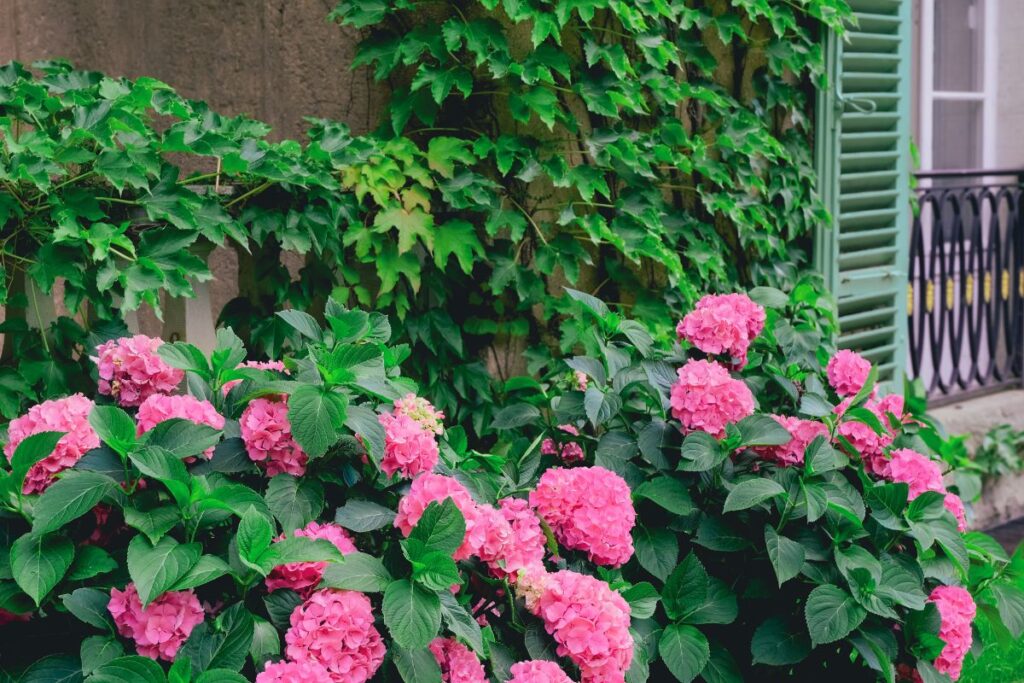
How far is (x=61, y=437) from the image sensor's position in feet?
5.82

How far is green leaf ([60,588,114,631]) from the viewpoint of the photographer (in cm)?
166

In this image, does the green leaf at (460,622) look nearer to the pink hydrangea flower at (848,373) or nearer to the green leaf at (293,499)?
the green leaf at (293,499)

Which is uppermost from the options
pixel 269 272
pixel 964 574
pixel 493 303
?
pixel 269 272

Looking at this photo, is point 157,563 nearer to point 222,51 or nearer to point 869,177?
point 222,51

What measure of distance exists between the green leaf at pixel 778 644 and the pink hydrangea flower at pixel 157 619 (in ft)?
3.86

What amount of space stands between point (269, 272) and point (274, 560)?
4.67 feet

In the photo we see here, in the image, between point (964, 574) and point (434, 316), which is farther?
point (434, 316)

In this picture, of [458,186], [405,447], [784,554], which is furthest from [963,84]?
[405,447]

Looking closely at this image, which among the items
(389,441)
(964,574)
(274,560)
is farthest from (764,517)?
(274,560)

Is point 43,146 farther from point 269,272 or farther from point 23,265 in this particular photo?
point 269,272

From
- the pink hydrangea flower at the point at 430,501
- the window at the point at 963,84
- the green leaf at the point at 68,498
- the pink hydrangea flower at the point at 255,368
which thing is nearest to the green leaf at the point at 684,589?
the pink hydrangea flower at the point at 430,501

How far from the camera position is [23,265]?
2463mm

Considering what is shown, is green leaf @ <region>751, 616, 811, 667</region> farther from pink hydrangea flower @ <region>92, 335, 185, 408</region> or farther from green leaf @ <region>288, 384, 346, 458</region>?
pink hydrangea flower @ <region>92, 335, 185, 408</region>

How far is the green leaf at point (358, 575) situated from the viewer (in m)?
1.72
